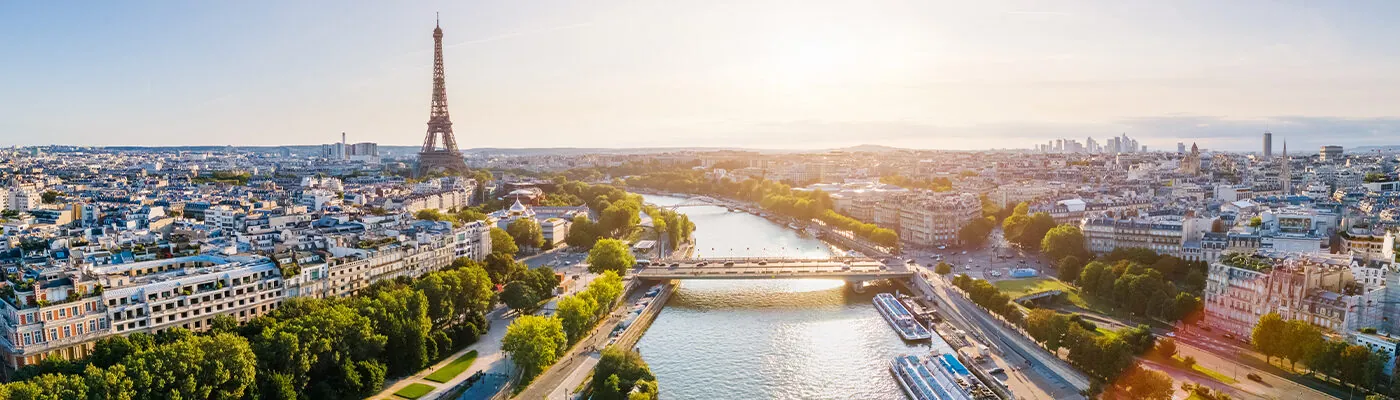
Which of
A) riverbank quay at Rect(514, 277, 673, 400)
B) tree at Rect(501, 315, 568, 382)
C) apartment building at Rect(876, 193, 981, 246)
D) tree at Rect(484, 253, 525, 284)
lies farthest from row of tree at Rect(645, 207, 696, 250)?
tree at Rect(501, 315, 568, 382)

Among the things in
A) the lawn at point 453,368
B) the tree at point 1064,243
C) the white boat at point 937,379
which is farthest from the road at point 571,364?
the tree at point 1064,243

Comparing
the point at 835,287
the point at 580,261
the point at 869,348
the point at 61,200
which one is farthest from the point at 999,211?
the point at 61,200

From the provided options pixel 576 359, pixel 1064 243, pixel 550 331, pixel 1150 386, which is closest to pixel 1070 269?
pixel 1064 243

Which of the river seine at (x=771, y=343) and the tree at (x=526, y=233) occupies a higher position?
the tree at (x=526, y=233)

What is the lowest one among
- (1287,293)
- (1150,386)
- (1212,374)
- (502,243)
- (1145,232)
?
(1212,374)

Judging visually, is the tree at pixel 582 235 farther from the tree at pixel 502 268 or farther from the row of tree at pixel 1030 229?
the row of tree at pixel 1030 229

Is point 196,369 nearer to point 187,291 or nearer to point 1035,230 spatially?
point 187,291
